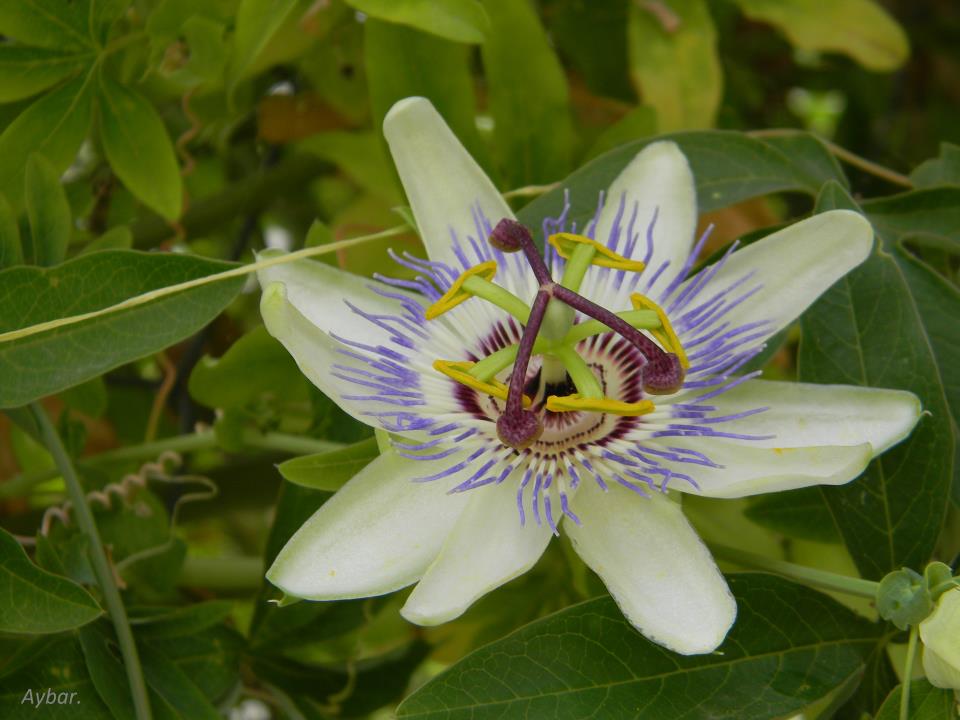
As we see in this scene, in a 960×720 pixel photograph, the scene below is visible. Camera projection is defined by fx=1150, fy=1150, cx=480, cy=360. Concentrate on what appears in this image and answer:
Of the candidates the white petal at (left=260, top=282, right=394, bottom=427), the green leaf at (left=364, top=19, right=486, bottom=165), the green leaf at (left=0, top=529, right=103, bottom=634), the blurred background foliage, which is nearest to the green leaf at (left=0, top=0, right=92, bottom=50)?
the blurred background foliage

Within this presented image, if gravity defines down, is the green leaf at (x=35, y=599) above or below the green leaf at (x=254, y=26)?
below

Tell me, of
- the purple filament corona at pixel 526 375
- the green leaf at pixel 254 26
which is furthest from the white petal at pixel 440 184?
the green leaf at pixel 254 26

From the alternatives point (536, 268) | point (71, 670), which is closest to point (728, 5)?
point (536, 268)

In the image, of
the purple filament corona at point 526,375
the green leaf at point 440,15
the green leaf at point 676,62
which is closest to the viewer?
the purple filament corona at point 526,375

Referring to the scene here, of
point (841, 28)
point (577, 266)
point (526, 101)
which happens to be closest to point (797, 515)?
point (577, 266)

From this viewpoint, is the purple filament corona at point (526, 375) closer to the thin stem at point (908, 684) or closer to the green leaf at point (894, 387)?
the green leaf at point (894, 387)

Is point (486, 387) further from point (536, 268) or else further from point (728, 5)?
point (728, 5)

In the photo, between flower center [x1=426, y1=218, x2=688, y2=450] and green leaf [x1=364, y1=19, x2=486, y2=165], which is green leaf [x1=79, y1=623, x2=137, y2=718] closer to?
flower center [x1=426, y1=218, x2=688, y2=450]

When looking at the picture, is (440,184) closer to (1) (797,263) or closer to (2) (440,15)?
(2) (440,15)
